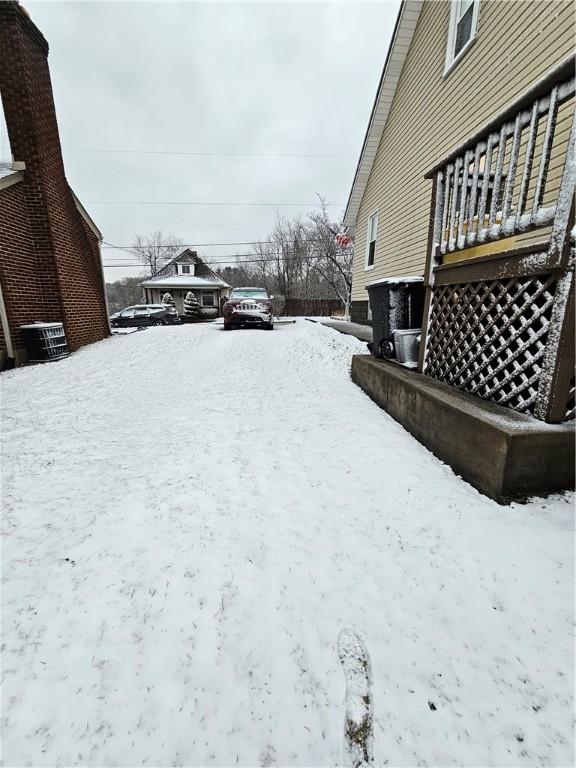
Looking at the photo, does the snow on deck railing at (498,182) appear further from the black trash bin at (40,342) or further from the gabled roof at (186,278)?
the gabled roof at (186,278)

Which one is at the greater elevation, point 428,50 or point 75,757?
point 428,50

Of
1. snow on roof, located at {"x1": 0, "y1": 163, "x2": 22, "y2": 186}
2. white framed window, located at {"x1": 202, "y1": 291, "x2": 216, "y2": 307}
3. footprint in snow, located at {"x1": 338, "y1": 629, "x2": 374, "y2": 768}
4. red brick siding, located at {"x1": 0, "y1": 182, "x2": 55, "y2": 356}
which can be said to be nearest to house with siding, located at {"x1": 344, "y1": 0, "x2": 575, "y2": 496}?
footprint in snow, located at {"x1": 338, "y1": 629, "x2": 374, "y2": 768}

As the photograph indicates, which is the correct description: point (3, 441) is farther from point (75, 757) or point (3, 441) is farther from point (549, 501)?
point (549, 501)

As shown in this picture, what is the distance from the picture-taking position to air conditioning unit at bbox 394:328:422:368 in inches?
149

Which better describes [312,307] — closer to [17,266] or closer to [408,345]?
[17,266]

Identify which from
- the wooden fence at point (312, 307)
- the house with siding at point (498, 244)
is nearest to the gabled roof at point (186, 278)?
the wooden fence at point (312, 307)

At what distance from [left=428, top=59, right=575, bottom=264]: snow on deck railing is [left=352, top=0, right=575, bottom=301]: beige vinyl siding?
1490 millimetres

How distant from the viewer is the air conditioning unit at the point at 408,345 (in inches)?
149

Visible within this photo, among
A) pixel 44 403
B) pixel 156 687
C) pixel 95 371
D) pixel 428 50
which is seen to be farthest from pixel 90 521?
pixel 428 50

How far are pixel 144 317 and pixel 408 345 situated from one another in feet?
56.9

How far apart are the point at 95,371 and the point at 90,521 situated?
440 centimetres

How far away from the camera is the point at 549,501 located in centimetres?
198

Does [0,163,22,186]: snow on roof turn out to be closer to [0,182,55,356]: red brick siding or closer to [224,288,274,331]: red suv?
[0,182,55,356]: red brick siding

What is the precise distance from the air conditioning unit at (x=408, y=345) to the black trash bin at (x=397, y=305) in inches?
4.3
